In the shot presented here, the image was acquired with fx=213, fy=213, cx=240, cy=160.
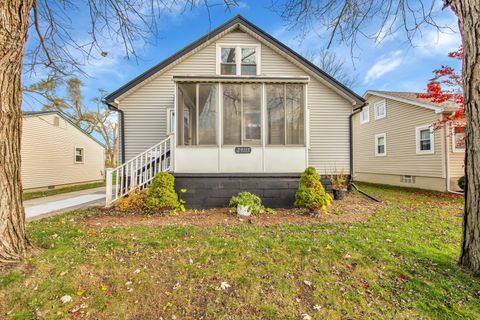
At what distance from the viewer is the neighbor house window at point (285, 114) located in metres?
6.38

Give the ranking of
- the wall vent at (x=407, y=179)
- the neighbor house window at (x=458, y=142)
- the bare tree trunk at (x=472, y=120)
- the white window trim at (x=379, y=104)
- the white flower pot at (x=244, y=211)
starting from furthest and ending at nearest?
the white window trim at (x=379, y=104) → the wall vent at (x=407, y=179) → the neighbor house window at (x=458, y=142) → the white flower pot at (x=244, y=211) → the bare tree trunk at (x=472, y=120)

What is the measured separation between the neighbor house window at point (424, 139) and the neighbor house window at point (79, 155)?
20238mm

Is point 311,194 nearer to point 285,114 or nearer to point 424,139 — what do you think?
point 285,114

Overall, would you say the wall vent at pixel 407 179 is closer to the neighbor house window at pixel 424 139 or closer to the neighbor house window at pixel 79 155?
the neighbor house window at pixel 424 139

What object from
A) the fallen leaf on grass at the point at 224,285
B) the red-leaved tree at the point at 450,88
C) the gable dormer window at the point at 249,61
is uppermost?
the gable dormer window at the point at 249,61

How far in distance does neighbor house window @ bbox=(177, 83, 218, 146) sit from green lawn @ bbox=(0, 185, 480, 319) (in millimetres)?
2981

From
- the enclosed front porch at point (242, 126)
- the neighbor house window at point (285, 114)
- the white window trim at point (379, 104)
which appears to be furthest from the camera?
the white window trim at point (379, 104)

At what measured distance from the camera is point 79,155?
48.4 ft

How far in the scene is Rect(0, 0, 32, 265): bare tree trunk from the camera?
109 inches

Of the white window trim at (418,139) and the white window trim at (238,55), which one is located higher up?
the white window trim at (238,55)

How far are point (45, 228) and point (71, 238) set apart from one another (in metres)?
1.14

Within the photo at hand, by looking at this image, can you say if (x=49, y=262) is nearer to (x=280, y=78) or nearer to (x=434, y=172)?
(x=280, y=78)

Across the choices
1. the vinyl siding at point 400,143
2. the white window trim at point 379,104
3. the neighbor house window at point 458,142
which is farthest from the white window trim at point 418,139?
the white window trim at point 379,104

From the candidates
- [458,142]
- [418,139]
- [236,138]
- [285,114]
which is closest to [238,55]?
[285,114]
